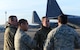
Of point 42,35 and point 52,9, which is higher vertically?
point 52,9

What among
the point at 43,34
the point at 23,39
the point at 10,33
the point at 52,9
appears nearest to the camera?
the point at 23,39

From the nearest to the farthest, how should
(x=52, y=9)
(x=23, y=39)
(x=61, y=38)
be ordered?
1. (x=61, y=38)
2. (x=23, y=39)
3. (x=52, y=9)

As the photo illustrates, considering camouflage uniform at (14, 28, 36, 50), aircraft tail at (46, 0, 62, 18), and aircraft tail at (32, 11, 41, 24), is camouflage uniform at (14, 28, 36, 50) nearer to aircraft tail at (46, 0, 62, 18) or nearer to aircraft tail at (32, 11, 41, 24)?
aircraft tail at (46, 0, 62, 18)

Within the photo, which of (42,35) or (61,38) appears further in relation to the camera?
(42,35)

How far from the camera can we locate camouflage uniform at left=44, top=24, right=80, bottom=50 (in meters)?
5.60

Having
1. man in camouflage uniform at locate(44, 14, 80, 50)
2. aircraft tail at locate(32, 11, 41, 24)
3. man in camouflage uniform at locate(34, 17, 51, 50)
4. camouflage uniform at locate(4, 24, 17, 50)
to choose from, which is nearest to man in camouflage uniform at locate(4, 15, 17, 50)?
camouflage uniform at locate(4, 24, 17, 50)

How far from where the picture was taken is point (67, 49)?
18.5 feet

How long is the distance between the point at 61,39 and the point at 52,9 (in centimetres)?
5239

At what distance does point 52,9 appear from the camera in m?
57.9

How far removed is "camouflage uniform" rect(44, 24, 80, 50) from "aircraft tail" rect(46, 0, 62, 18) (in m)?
50.6

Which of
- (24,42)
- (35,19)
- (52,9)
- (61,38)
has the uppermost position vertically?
(52,9)

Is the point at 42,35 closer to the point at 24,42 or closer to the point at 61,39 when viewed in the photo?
the point at 24,42

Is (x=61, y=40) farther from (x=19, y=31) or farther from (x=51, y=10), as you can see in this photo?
(x=51, y=10)

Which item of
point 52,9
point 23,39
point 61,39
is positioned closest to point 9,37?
point 23,39
